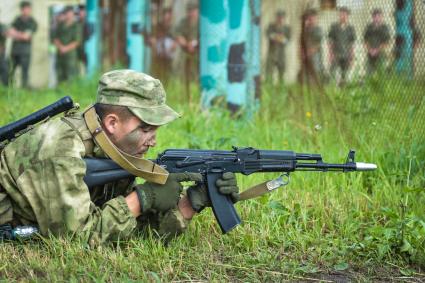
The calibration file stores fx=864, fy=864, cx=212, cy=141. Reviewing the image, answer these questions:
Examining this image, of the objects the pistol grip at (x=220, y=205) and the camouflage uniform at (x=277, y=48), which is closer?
the pistol grip at (x=220, y=205)

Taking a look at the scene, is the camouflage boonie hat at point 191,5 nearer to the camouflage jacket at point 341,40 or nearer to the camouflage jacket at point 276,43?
the camouflage jacket at point 276,43

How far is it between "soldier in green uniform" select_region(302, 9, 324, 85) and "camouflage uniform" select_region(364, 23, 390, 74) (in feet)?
2.58

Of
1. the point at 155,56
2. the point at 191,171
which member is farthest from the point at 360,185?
the point at 155,56

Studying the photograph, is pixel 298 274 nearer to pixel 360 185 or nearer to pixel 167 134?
pixel 360 185

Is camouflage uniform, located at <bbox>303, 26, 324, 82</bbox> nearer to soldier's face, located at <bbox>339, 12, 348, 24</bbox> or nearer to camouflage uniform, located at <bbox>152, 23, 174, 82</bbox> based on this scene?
soldier's face, located at <bbox>339, 12, 348, 24</bbox>

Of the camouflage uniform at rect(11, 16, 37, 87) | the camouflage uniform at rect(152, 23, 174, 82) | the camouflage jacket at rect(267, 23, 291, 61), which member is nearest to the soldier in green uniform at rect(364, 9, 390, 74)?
the camouflage jacket at rect(267, 23, 291, 61)

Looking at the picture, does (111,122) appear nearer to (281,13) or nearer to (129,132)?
(129,132)

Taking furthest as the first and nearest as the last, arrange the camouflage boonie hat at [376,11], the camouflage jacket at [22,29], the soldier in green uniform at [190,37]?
the camouflage jacket at [22,29]
the soldier in green uniform at [190,37]
the camouflage boonie hat at [376,11]

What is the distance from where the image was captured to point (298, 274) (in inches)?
171

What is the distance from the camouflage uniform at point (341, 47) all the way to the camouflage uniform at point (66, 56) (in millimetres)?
13698

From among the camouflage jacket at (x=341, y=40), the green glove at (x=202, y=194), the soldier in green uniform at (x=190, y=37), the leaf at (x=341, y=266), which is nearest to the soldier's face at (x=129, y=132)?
the green glove at (x=202, y=194)

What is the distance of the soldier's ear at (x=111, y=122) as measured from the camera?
4.32m

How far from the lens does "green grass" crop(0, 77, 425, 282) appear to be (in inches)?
166

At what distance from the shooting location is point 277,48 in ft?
42.4
